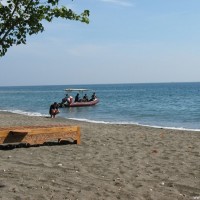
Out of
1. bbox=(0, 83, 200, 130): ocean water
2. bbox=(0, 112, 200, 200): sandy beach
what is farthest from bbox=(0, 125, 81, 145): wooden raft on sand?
bbox=(0, 83, 200, 130): ocean water

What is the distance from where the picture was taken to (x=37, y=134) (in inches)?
485

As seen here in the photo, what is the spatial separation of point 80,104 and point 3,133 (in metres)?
35.9

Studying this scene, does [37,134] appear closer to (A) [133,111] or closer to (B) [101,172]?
(B) [101,172]

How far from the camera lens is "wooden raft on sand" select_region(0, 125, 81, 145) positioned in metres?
11.8

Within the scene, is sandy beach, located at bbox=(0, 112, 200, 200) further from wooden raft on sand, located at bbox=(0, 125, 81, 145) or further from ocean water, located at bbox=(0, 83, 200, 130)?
ocean water, located at bbox=(0, 83, 200, 130)

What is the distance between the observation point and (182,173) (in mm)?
8992

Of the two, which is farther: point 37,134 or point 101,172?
point 37,134

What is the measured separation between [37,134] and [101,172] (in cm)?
396

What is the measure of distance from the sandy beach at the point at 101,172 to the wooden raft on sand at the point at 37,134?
0.27 meters

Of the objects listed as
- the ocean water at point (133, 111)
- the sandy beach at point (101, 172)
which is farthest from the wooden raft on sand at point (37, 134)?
the ocean water at point (133, 111)

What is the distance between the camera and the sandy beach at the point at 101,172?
7238 millimetres

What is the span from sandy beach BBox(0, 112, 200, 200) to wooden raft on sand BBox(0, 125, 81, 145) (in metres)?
0.27

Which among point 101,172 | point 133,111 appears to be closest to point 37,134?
point 101,172

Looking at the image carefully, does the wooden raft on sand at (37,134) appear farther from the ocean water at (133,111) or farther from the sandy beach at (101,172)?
the ocean water at (133,111)
